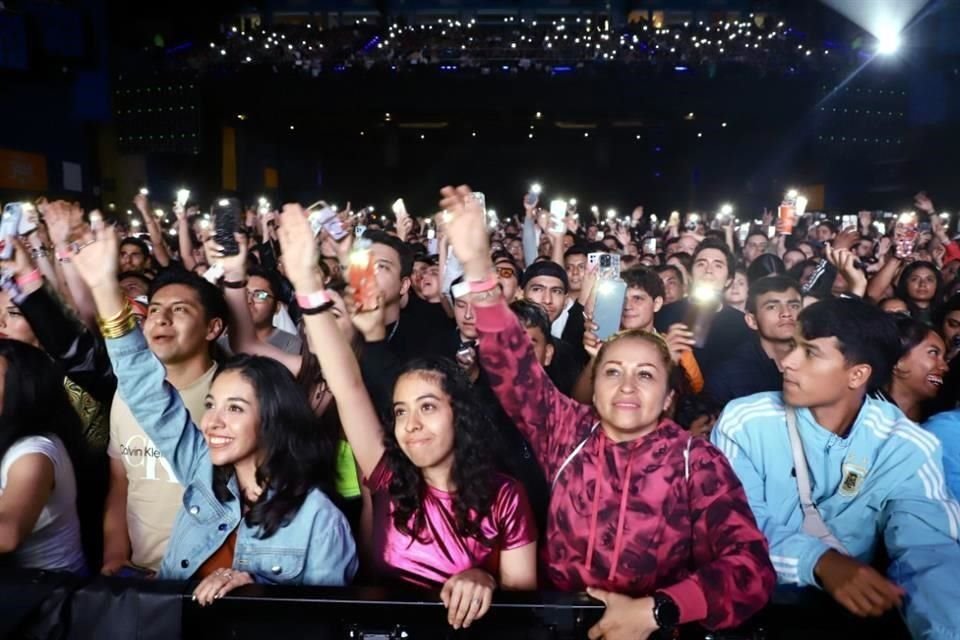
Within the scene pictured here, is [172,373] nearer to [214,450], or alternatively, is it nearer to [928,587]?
[214,450]

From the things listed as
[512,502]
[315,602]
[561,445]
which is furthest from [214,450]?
[561,445]

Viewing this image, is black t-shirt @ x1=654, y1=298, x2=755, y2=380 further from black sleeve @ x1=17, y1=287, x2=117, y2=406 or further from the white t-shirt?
the white t-shirt

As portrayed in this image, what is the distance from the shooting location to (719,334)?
4.24 m

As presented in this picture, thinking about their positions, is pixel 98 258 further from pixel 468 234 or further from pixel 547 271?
pixel 547 271

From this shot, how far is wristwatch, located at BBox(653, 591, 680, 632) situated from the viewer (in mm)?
1433

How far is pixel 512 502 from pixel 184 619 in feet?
2.57

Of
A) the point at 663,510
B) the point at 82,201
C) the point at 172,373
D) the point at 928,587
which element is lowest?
the point at 928,587

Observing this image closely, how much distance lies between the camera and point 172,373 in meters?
2.48

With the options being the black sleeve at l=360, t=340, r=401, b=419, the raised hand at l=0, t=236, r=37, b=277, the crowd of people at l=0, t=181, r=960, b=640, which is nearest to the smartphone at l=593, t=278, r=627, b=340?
the crowd of people at l=0, t=181, r=960, b=640

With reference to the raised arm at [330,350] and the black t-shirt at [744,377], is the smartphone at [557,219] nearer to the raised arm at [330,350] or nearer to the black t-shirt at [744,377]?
the black t-shirt at [744,377]

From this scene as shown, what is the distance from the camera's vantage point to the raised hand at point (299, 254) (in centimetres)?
197

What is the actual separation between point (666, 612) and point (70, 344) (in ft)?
6.92

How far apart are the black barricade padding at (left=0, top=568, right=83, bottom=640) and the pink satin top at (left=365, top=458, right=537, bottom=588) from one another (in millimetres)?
705

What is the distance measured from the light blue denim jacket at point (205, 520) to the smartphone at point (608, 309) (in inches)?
48.6
